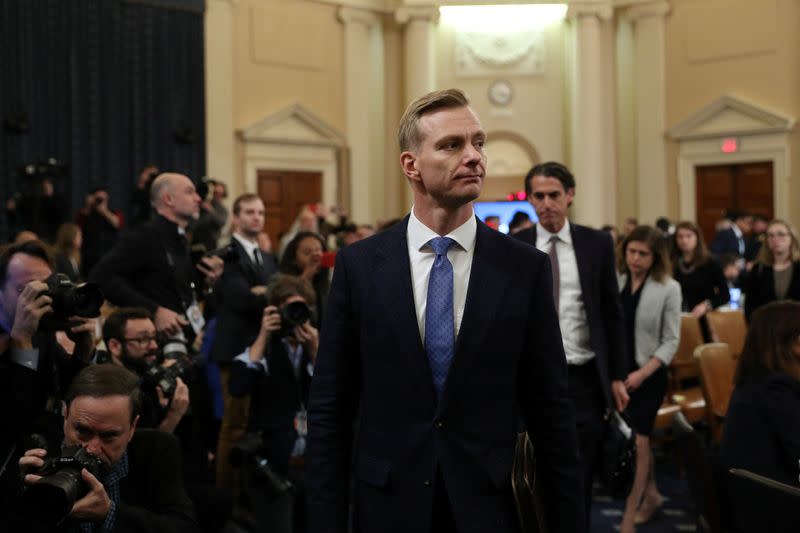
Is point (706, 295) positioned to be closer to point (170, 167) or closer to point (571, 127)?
point (170, 167)

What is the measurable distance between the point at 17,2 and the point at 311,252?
873 centimetres

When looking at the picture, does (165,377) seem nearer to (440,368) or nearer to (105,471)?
(105,471)

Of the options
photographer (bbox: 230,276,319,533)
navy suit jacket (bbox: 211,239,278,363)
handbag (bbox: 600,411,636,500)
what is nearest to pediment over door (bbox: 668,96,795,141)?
navy suit jacket (bbox: 211,239,278,363)

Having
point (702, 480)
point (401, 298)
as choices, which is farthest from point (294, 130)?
point (401, 298)

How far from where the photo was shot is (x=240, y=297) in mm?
5117

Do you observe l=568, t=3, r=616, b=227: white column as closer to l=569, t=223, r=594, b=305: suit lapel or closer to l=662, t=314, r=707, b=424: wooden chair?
l=662, t=314, r=707, b=424: wooden chair

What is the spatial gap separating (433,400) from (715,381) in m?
3.50

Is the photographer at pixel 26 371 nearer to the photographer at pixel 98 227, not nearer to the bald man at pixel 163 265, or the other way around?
the bald man at pixel 163 265

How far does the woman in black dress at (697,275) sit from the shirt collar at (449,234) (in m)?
5.40

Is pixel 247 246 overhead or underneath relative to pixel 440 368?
overhead

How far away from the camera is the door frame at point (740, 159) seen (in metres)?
15.5

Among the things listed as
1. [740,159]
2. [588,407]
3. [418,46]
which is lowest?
[588,407]

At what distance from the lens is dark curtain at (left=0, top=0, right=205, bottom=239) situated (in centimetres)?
1234

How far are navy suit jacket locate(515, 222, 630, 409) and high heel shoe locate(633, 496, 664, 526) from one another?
5.46ft
